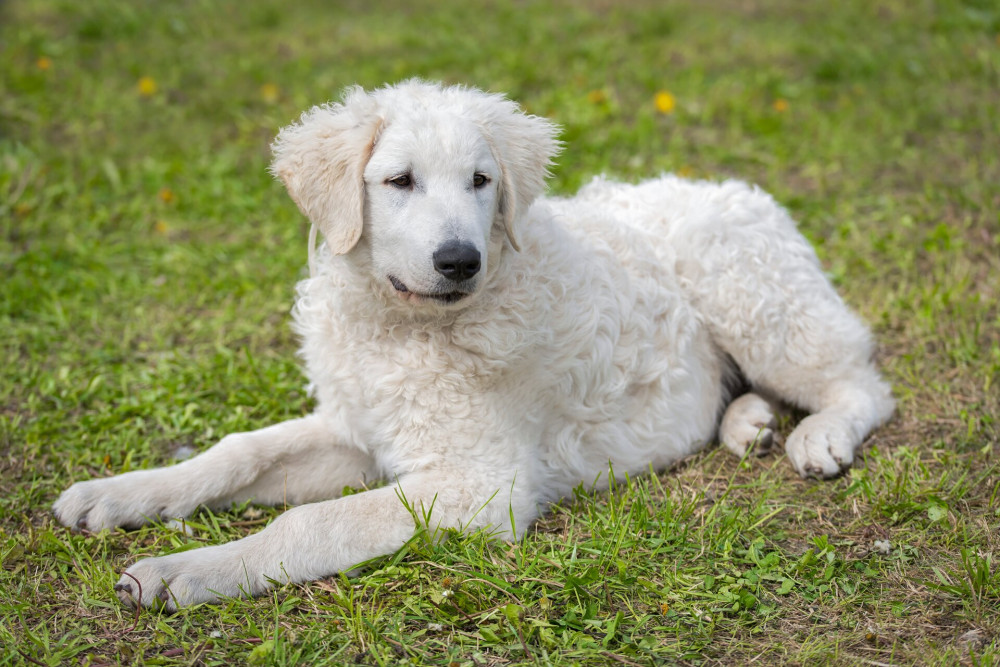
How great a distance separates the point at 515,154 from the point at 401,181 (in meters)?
0.51

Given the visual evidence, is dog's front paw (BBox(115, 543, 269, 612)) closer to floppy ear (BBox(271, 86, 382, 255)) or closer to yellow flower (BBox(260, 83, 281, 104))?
floppy ear (BBox(271, 86, 382, 255))

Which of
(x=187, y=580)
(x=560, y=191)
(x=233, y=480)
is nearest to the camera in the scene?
(x=187, y=580)

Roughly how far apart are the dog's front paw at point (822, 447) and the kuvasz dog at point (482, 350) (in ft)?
0.03

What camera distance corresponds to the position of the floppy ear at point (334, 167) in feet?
10.8

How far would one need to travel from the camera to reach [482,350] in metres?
3.48

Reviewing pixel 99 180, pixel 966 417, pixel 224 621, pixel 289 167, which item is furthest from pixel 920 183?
pixel 99 180

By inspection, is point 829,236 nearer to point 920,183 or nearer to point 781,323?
point 920,183

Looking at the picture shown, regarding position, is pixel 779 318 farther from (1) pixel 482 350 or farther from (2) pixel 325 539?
(2) pixel 325 539

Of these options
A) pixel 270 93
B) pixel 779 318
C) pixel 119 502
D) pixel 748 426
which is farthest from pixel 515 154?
pixel 270 93

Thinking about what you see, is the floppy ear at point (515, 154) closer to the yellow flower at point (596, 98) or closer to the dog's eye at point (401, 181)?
the dog's eye at point (401, 181)

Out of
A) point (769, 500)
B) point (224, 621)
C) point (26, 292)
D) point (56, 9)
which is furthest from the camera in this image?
point (56, 9)

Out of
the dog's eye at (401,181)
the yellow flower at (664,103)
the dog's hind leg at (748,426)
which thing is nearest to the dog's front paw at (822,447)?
the dog's hind leg at (748,426)

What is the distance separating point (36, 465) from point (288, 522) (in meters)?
1.48

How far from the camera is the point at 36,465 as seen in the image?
395cm
